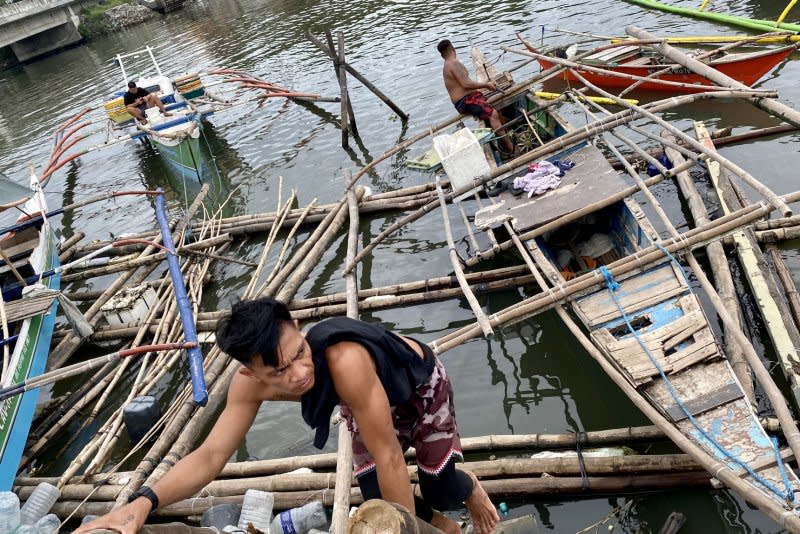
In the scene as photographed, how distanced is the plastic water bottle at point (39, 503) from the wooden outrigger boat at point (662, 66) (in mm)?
7141

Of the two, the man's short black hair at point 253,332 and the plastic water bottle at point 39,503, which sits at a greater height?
the man's short black hair at point 253,332

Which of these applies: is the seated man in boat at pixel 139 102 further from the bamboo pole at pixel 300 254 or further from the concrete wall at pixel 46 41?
the concrete wall at pixel 46 41

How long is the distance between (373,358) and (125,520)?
1.07m

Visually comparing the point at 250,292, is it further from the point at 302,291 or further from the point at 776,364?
the point at 776,364

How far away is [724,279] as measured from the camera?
5.06 meters

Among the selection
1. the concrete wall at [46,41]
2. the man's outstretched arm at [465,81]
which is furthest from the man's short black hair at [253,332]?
the concrete wall at [46,41]

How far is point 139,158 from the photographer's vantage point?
47.2ft

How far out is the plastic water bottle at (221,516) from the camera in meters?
4.25

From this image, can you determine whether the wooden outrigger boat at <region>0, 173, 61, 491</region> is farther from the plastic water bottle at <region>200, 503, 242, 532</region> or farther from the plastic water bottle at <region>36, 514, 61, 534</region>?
the plastic water bottle at <region>200, 503, 242, 532</region>

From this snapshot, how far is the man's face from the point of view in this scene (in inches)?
84.1

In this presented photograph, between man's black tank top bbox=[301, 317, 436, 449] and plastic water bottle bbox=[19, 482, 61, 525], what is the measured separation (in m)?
3.55

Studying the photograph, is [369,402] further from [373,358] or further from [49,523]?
[49,523]

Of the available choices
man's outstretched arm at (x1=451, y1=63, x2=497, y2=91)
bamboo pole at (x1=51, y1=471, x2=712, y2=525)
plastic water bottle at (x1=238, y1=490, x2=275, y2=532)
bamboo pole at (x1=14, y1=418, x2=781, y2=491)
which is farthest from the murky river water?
man's outstretched arm at (x1=451, y1=63, x2=497, y2=91)

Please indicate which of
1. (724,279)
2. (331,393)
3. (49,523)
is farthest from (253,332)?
(724,279)
